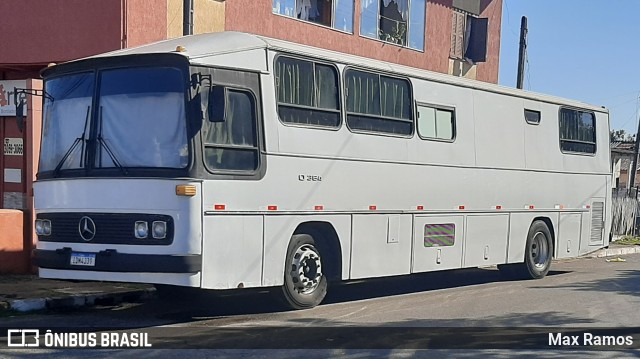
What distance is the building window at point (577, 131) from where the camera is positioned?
56.5 ft

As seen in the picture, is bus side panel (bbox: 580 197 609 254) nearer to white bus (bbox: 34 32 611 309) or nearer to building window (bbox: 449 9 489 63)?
white bus (bbox: 34 32 611 309)

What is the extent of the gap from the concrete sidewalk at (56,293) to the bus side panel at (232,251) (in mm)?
2613

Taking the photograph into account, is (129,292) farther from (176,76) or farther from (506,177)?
(506,177)

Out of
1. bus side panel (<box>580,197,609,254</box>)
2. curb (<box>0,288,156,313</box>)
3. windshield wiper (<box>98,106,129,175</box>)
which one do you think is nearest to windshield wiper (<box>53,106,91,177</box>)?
windshield wiper (<box>98,106,129,175</box>)

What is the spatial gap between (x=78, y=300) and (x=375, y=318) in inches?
162

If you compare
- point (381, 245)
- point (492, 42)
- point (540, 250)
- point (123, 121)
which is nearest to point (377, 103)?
point (381, 245)

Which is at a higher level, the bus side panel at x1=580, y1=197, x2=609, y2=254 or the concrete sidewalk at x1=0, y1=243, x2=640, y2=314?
the bus side panel at x1=580, y1=197, x2=609, y2=254

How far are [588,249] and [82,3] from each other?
11.9 meters

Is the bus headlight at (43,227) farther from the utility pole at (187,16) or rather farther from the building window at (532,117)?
the building window at (532,117)

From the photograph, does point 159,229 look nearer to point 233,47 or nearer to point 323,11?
point 233,47

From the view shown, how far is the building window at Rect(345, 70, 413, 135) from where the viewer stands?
11930 mm

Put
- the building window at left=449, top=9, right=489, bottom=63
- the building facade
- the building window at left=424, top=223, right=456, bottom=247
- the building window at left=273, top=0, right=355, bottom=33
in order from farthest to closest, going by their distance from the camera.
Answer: the building window at left=449, top=9, right=489, bottom=63
the building window at left=273, top=0, right=355, bottom=33
the building facade
the building window at left=424, top=223, right=456, bottom=247

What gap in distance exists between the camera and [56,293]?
449 inches

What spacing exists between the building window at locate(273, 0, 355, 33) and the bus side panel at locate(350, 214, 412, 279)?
357 inches
